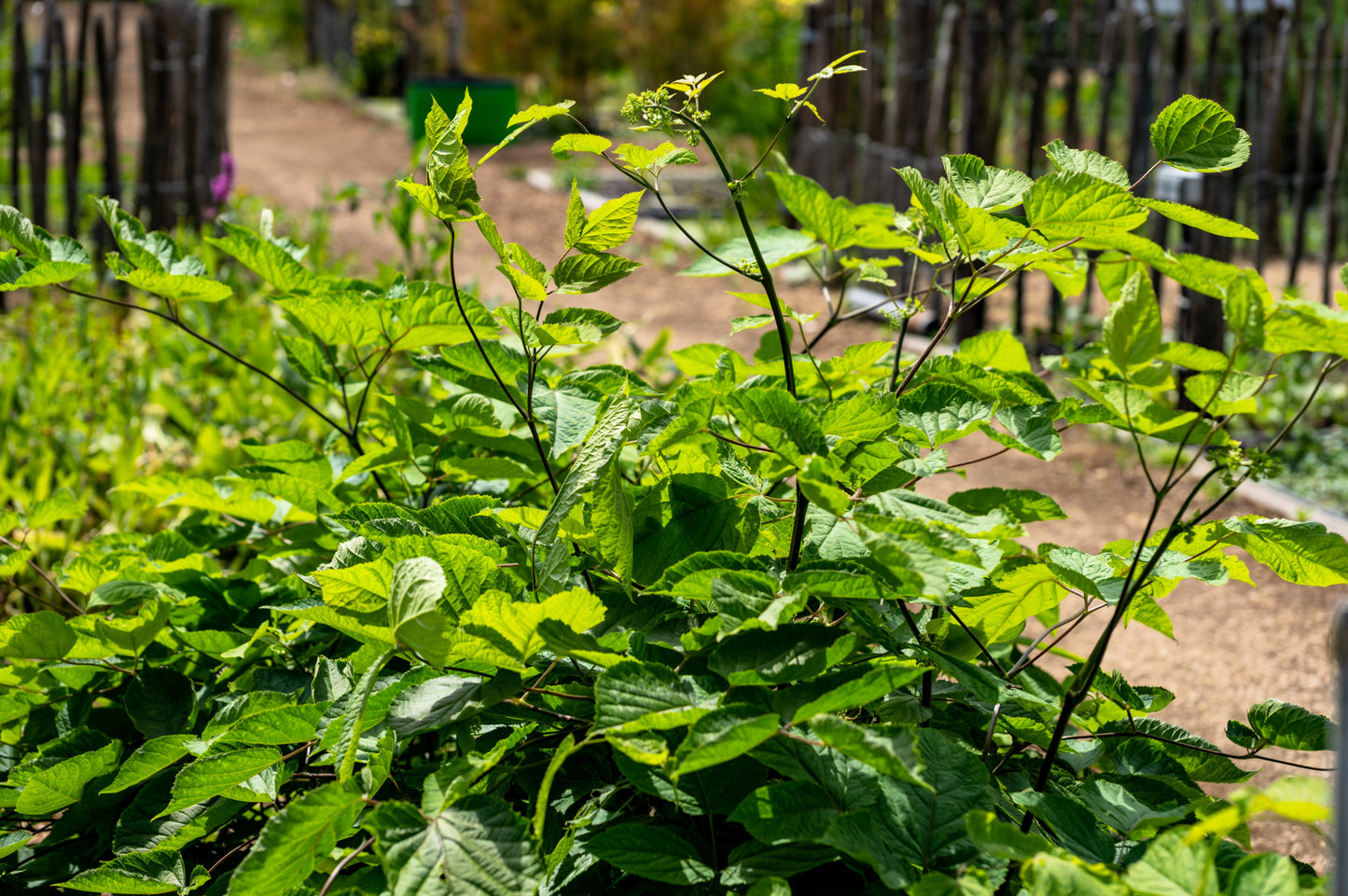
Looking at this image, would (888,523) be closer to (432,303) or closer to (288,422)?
(432,303)

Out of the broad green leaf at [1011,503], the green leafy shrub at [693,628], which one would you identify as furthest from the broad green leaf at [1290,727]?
the broad green leaf at [1011,503]

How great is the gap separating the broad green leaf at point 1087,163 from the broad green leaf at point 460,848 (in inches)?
26.3

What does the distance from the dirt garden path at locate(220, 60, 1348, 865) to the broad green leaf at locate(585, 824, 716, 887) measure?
949 mm

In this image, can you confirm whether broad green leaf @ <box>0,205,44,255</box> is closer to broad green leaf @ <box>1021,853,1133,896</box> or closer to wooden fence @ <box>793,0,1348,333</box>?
broad green leaf @ <box>1021,853,1133,896</box>

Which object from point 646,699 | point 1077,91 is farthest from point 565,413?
point 1077,91

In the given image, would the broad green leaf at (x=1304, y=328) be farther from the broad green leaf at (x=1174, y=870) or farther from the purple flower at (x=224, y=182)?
the purple flower at (x=224, y=182)

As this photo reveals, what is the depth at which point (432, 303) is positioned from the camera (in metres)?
1.17

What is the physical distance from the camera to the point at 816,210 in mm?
1219

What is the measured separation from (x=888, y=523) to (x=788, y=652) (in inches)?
5.0

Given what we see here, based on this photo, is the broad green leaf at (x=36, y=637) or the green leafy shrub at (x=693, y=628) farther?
the broad green leaf at (x=36, y=637)

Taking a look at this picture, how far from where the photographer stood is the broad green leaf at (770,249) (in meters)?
1.23

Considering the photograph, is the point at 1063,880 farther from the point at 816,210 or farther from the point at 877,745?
the point at 816,210

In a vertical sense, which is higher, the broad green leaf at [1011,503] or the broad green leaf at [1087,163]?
the broad green leaf at [1087,163]

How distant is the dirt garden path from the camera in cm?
271
